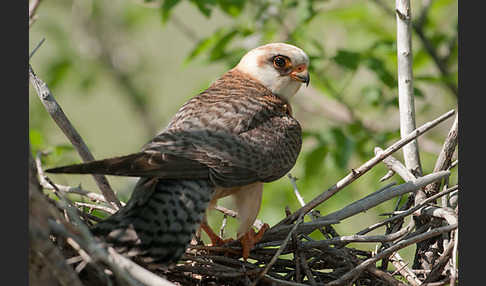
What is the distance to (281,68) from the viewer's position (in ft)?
16.7

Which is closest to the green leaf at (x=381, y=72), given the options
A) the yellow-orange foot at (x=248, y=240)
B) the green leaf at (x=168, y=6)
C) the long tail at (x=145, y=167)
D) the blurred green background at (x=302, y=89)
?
the blurred green background at (x=302, y=89)

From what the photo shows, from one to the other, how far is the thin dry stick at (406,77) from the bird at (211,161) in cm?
76

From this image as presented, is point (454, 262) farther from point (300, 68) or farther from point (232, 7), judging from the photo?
point (232, 7)

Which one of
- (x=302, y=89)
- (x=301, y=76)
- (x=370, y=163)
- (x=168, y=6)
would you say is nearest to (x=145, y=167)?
(x=370, y=163)

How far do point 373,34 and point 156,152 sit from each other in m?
4.25

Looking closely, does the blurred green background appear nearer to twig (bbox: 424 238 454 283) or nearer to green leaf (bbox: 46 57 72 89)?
green leaf (bbox: 46 57 72 89)

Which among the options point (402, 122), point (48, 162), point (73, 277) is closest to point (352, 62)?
point (402, 122)

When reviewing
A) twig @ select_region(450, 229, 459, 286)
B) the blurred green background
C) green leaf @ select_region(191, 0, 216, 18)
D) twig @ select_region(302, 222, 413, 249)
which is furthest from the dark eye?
twig @ select_region(450, 229, 459, 286)

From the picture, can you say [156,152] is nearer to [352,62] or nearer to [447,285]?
[447,285]

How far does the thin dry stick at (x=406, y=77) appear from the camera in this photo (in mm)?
4039

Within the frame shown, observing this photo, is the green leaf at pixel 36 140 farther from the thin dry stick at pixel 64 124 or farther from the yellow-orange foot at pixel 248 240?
the yellow-orange foot at pixel 248 240

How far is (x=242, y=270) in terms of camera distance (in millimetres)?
3762

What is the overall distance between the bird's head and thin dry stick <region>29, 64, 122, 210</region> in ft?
5.22

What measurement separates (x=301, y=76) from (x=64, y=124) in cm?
192
